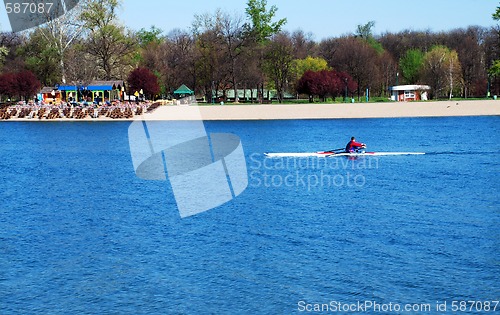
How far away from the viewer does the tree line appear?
319 ft

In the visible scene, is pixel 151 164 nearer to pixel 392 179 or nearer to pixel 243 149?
pixel 243 149

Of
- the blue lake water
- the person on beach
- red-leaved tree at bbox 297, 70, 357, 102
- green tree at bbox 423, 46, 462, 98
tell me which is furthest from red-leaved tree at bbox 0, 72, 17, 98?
the person on beach

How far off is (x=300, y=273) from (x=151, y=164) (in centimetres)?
2635

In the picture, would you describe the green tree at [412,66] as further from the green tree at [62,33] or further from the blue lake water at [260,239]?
the blue lake water at [260,239]

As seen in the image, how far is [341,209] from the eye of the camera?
28703 mm

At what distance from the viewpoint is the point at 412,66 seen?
123875 mm

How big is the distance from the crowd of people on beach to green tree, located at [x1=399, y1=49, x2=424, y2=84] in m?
53.0

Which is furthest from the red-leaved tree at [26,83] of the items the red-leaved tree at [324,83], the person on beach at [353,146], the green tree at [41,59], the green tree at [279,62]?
the person on beach at [353,146]

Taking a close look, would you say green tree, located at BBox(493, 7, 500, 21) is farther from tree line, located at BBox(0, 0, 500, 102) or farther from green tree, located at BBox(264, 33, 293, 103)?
green tree, located at BBox(264, 33, 293, 103)

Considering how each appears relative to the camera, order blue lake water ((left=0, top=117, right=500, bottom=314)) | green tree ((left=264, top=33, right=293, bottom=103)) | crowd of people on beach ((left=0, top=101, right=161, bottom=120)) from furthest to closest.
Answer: green tree ((left=264, top=33, right=293, bottom=103)) → crowd of people on beach ((left=0, top=101, right=161, bottom=120)) → blue lake water ((left=0, top=117, right=500, bottom=314))

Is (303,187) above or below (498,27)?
below

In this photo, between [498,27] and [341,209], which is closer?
[341,209]

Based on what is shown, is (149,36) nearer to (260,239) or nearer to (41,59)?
(41,59)

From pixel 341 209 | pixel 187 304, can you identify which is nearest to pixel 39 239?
pixel 187 304
